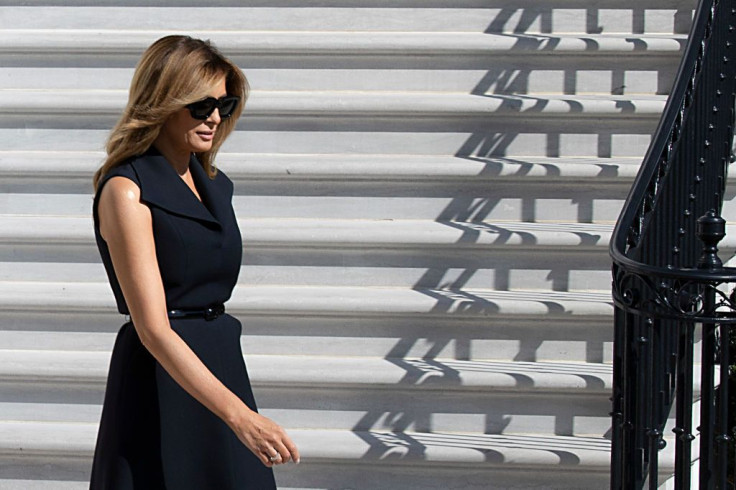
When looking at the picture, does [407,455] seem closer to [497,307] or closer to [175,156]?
[497,307]

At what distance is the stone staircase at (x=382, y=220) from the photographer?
4.37m

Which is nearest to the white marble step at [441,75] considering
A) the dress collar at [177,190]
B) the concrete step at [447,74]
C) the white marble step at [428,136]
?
the concrete step at [447,74]

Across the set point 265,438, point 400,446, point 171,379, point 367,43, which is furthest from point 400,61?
point 265,438

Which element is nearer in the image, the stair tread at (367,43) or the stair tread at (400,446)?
the stair tread at (400,446)

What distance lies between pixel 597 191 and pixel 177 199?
7.52 ft

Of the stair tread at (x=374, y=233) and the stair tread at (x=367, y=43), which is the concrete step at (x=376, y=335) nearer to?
the stair tread at (x=374, y=233)

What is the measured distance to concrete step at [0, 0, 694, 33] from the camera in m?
5.20

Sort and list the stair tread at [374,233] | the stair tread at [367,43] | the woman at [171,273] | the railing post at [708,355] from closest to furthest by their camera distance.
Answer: the woman at [171,273]
the railing post at [708,355]
the stair tread at [374,233]
the stair tread at [367,43]

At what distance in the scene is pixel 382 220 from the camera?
479cm

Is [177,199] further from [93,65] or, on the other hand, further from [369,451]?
[93,65]

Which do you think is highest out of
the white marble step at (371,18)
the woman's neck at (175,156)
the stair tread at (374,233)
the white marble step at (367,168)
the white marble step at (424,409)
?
the white marble step at (371,18)

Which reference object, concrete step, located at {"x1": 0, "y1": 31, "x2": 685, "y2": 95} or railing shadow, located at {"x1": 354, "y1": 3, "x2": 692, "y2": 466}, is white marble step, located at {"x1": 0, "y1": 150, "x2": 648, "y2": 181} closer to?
railing shadow, located at {"x1": 354, "y1": 3, "x2": 692, "y2": 466}

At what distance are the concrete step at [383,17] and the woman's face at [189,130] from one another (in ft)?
7.69

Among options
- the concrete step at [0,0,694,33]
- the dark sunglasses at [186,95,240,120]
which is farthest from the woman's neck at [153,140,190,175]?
the concrete step at [0,0,694,33]
